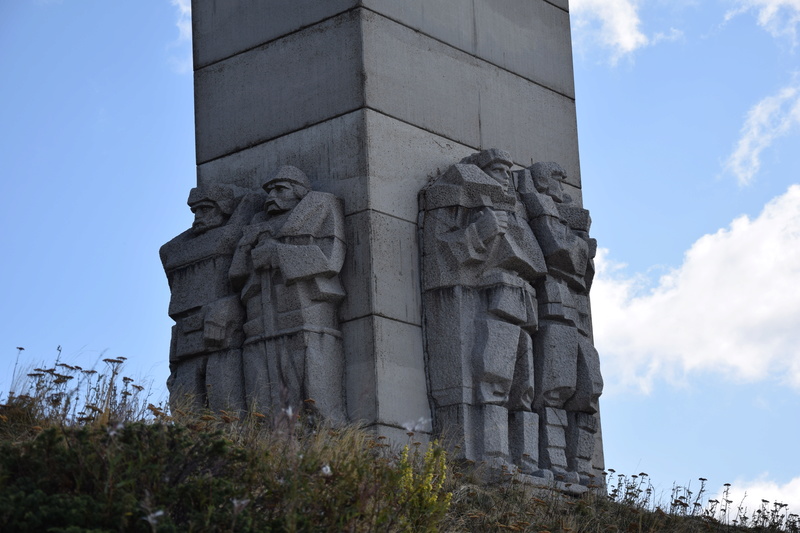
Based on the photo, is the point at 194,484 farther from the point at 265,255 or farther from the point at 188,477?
the point at 265,255

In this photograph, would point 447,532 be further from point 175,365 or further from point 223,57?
point 223,57

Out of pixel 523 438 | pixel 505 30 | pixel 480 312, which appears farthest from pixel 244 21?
pixel 523 438

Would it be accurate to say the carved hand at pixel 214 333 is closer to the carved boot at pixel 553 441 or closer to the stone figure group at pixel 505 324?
the stone figure group at pixel 505 324

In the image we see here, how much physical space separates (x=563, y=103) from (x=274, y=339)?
430 centimetres

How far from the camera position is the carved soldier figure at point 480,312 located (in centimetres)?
1237

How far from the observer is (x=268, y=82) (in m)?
13.7

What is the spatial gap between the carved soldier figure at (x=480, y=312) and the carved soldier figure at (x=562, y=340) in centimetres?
24

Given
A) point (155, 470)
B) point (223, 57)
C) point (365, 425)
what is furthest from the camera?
point (223, 57)

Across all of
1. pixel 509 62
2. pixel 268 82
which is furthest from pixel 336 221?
pixel 509 62

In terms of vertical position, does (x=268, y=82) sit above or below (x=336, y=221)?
above

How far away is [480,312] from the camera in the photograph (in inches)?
496

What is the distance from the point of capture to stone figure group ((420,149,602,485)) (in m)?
12.4

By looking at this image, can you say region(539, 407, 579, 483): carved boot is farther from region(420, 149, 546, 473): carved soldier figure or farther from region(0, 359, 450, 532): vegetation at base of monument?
region(0, 359, 450, 532): vegetation at base of monument

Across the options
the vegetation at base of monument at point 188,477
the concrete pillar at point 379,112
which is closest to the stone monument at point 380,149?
the concrete pillar at point 379,112
